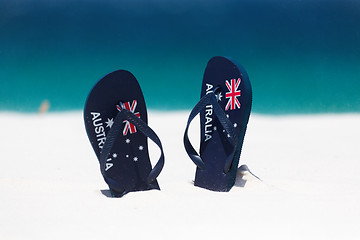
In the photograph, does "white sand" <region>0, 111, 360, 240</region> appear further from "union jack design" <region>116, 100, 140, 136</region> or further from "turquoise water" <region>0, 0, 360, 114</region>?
"turquoise water" <region>0, 0, 360, 114</region>

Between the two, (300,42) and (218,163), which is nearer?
(218,163)

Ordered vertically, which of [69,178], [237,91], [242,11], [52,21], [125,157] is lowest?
[69,178]

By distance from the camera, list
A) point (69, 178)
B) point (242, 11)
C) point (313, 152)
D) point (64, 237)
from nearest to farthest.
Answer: point (64, 237) < point (69, 178) < point (313, 152) < point (242, 11)

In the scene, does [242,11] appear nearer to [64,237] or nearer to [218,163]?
[218,163]

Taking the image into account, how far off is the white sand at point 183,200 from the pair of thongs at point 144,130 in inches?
5.6

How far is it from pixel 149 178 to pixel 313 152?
2719 mm

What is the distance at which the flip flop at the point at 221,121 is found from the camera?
2586 millimetres

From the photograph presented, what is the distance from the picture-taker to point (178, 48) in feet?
22.8

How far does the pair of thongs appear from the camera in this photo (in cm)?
246

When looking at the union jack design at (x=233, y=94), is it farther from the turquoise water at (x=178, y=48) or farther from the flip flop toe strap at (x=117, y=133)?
the turquoise water at (x=178, y=48)

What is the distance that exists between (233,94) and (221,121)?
0.77 ft

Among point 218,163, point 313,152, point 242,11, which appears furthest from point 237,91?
point 242,11

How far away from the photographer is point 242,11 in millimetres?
6820

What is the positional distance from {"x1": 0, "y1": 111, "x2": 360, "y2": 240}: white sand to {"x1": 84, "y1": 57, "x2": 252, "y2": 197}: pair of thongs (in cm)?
14
